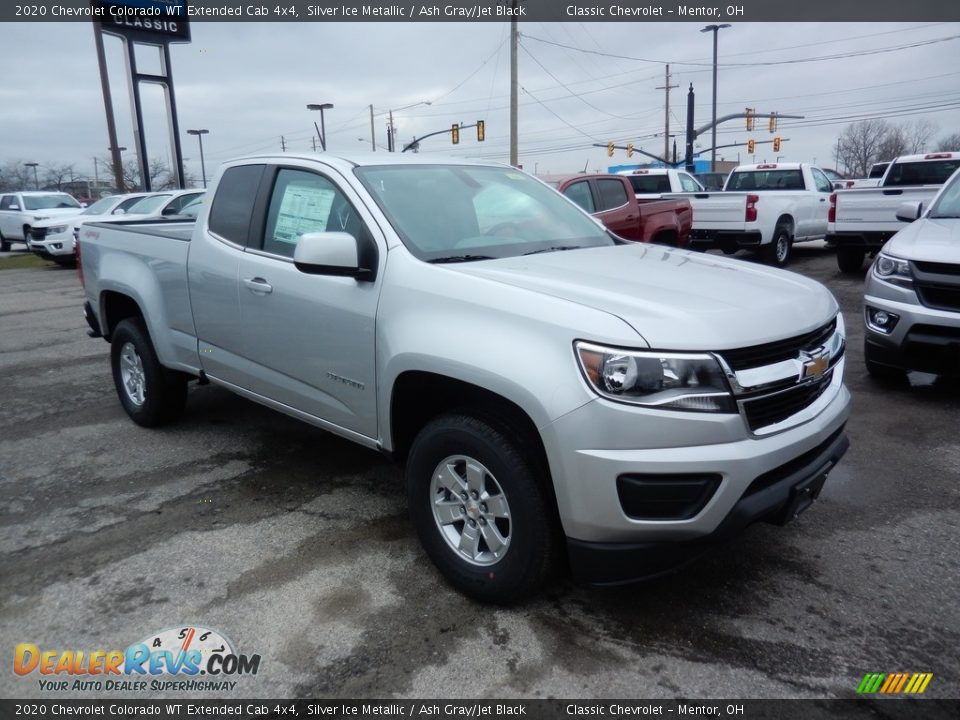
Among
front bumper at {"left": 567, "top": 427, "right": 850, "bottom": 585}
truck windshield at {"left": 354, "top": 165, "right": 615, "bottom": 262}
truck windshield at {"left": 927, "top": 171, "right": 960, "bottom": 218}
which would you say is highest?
truck windshield at {"left": 354, "top": 165, "right": 615, "bottom": 262}

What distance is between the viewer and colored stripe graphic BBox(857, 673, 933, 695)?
2516mm

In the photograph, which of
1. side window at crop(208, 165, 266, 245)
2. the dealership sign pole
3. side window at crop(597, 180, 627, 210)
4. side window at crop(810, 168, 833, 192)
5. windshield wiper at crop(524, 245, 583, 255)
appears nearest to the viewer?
windshield wiper at crop(524, 245, 583, 255)

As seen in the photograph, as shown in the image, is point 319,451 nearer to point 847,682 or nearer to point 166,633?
point 166,633

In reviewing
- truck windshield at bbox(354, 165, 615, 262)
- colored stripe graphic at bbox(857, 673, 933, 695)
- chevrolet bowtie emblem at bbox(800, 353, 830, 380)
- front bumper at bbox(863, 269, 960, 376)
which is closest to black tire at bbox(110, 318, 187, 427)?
truck windshield at bbox(354, 165, 615, 262)

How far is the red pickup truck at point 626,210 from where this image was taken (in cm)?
1007

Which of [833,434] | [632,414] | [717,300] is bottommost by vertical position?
[833,434]

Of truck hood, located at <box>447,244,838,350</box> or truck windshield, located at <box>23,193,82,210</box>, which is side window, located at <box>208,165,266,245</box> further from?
truck windshield, located at <box>23,193,82,210</box>

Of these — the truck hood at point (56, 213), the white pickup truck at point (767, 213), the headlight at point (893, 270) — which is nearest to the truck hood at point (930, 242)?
the headlight at point (893, 270)

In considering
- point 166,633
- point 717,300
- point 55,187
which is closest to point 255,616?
point 166,633

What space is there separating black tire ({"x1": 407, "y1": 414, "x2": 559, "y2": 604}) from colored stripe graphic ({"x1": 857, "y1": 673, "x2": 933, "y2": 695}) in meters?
1.14

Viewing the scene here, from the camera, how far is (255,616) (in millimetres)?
3006

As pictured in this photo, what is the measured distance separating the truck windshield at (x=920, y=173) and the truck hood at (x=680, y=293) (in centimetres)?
1088

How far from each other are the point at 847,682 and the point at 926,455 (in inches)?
101

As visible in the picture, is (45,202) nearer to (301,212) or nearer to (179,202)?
(179,202)
